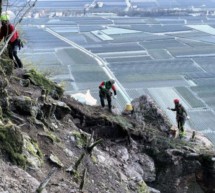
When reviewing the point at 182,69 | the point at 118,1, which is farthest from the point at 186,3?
the point at 182,69

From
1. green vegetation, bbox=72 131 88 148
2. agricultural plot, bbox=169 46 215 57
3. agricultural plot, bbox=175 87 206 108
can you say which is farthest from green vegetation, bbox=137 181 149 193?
agricultural plot, bbox=169 46 215 57

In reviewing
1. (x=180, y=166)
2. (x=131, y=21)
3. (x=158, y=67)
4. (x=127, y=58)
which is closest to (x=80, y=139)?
(x=180, y=166)

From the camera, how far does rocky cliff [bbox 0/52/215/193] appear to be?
30.5 ft

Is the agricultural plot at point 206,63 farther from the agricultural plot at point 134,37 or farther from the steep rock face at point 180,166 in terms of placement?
the steep rock face at point 180,166

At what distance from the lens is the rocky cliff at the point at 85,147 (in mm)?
9297

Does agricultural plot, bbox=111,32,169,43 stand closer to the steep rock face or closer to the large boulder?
the steep rock face

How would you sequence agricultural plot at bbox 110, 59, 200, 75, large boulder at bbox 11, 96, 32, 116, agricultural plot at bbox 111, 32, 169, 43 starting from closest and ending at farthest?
1. large boulder at bbox 11, 96, 32, 116
2. agricultural plot at bbox 110, 59, 200, 75
3. agricultural plot at bbox 111, 32, 169, 43

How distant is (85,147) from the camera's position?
1248 centimetres

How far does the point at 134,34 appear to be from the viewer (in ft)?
228

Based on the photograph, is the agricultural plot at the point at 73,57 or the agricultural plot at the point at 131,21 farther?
the agricultural plot at the point at 131,21

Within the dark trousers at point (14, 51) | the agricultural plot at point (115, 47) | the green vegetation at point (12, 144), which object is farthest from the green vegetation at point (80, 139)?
the agricultural plot at point (115, 47)

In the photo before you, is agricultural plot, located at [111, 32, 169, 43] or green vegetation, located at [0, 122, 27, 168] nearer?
green vegetation, located at [0, 122, 27, 168]

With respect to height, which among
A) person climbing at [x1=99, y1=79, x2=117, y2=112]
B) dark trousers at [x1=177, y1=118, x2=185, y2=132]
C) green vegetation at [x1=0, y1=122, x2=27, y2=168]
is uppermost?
green vegetation at [x1=0, y1=122, x2=27, y2=168]

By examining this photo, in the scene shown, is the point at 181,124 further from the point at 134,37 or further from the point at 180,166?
the point at 134,37
